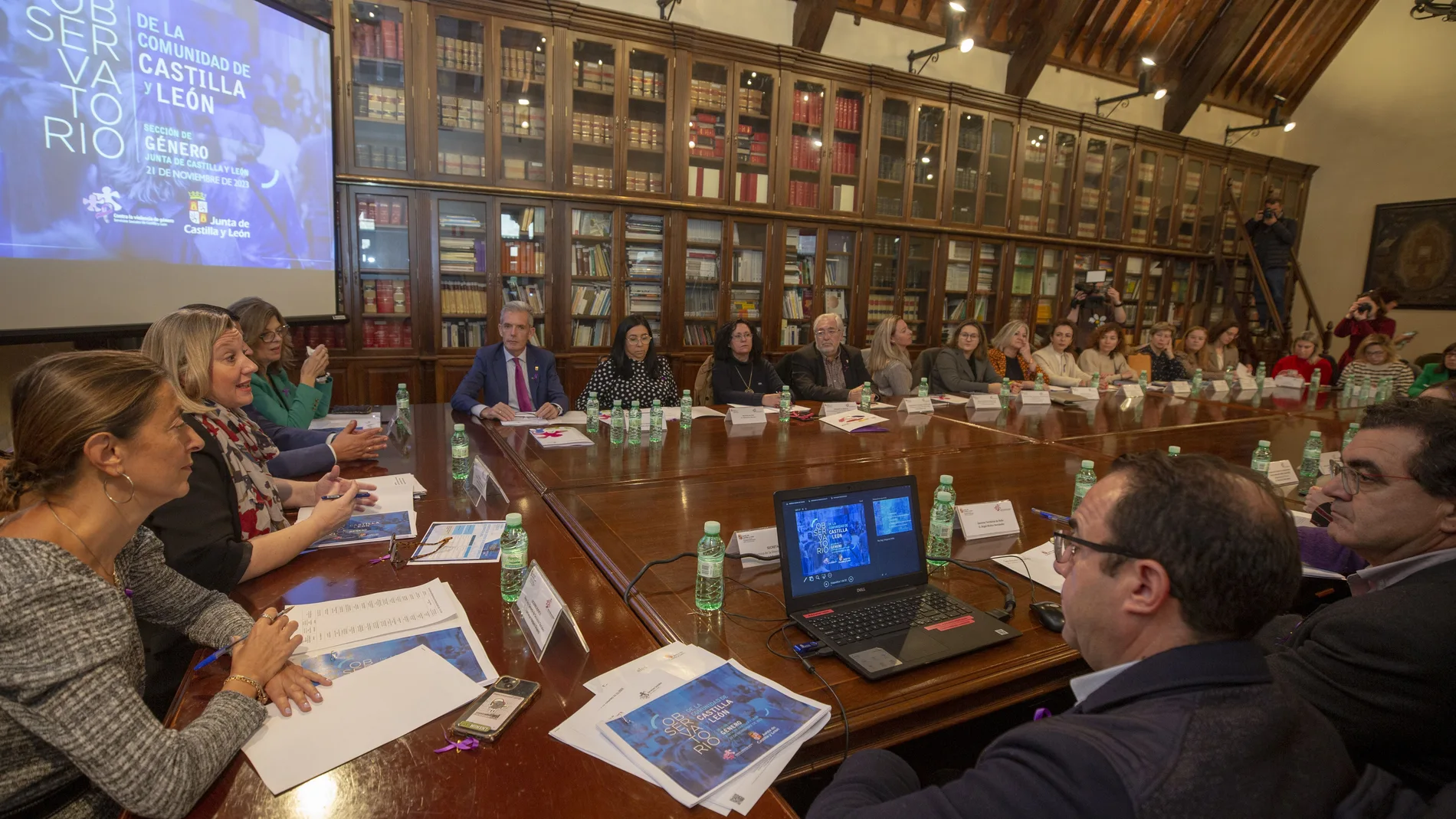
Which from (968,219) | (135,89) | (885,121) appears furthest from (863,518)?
(968,219)

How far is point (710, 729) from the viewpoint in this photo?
0.94 m

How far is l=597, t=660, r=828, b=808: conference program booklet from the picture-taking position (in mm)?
858

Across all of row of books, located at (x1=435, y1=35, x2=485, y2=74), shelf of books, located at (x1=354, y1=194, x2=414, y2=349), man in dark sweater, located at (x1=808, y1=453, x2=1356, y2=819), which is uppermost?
row of books, located at (x1=435, y1=35, x2=485, y2=74)

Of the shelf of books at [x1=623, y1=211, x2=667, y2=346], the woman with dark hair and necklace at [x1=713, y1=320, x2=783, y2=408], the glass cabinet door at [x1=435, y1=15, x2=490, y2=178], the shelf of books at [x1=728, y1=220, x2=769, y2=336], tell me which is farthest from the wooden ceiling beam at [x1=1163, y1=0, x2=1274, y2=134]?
the glass cabinet door at [x1=435, y1=15, x2=490, y2=178]

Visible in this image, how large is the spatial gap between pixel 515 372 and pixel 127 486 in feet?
8.62

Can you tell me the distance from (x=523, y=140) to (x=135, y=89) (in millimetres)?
2249

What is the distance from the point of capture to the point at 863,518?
132 centimetres

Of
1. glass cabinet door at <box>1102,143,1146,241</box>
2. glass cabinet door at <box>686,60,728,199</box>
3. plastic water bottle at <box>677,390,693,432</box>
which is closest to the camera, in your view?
plastic water bottle at <box>677,390,693,432</box>

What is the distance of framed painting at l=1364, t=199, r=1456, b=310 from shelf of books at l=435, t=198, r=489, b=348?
9340 millimetres

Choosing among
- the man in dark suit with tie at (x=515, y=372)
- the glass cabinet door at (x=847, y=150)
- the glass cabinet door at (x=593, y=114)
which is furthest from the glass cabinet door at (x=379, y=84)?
the glass cabinet door at (x=847, y=150)

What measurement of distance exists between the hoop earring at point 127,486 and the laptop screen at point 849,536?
38.7 inches

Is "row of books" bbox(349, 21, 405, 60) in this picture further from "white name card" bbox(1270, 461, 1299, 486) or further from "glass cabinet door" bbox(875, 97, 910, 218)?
"white name card" bbox(1270, 461, 1299, 486)

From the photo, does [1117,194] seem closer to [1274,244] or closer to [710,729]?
[1274,244]

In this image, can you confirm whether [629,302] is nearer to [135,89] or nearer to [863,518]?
[135,89]
